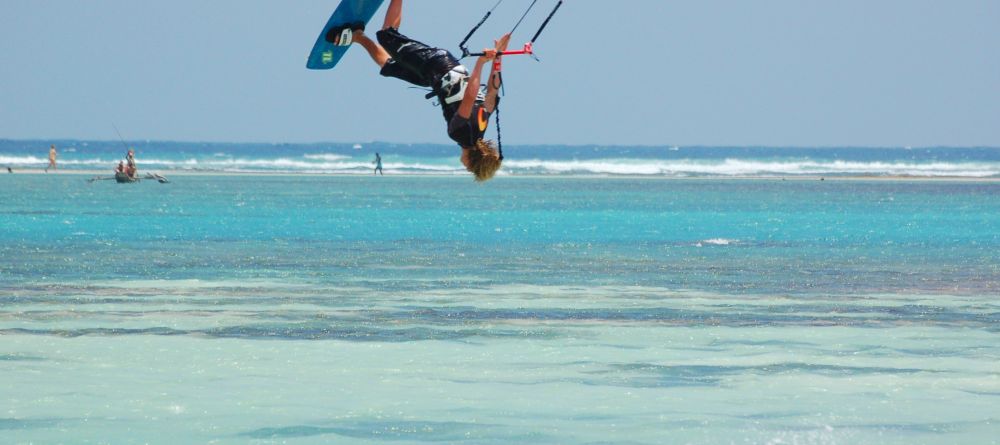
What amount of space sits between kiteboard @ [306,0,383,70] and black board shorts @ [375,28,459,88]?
20 centimetres

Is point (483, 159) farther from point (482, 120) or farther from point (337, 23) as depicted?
point (337, 23)

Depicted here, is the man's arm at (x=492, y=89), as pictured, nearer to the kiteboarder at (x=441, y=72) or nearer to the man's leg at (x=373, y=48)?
the kiteboarder at (x=441, y=72)

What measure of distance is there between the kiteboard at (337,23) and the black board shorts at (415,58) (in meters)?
0.20

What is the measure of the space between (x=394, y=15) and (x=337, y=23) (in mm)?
414

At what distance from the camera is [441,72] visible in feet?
28.1

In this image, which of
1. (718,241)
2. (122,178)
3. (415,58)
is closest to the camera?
(415,58)

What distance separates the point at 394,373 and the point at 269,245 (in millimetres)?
13413

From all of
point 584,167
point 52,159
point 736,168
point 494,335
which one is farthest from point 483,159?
point 736,168

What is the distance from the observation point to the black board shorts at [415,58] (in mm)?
8477

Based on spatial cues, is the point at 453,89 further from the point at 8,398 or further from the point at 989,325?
the point at 989,325

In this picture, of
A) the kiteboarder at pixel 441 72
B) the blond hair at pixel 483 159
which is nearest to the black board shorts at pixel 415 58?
the kiteboarder at pixel 441 72

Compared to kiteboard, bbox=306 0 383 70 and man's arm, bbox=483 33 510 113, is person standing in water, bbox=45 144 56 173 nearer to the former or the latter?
kiteboard, bbox=306 0 383 70

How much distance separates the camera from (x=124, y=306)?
14.4 meters

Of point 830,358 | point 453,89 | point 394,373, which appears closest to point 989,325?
point 830,358
